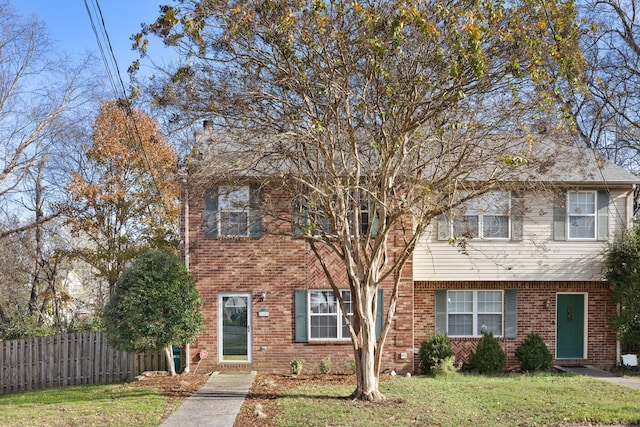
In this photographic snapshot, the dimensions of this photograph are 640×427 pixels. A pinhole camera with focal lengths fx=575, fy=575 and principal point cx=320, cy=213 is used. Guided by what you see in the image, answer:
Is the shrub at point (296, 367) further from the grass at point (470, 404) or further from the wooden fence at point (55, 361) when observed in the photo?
the wooden fence at point (55, 361)

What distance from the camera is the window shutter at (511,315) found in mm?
15031

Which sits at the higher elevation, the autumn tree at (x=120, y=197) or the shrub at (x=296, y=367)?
the autumn tree at (x=120, y=197)

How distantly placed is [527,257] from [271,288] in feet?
21.5

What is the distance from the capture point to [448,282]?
49.2 ft

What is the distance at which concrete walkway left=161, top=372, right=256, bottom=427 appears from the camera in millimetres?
8922

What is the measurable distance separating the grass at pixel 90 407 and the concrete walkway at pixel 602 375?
9.56 m

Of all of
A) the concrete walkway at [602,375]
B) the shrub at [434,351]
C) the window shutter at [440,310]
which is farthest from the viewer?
the window shutter at [440,310]

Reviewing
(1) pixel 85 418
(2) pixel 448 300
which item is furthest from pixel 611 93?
(1) pixel 85 418

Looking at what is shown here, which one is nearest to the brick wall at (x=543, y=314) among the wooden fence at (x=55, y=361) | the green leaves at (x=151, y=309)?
the green leaves at (x=151, y=309)

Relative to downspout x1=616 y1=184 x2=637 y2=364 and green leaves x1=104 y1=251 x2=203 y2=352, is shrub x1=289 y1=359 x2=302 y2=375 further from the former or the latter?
downspout x1=616 y1=184 x2=637 y2=364

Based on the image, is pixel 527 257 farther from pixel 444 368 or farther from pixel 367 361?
pixel 367 361

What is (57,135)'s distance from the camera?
17.9 metres

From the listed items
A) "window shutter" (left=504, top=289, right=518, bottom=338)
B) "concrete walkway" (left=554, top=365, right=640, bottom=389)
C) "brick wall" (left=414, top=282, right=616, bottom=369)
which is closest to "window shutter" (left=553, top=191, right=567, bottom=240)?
"brick wall" (left=414, top=282, right=616, bottom=369)

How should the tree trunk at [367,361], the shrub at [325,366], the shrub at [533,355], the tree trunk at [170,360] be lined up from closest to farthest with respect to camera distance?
the tree trunk at [367,361], the tree trunk at [170,360], the shrub at [325,366], the shrub at [533,355]
